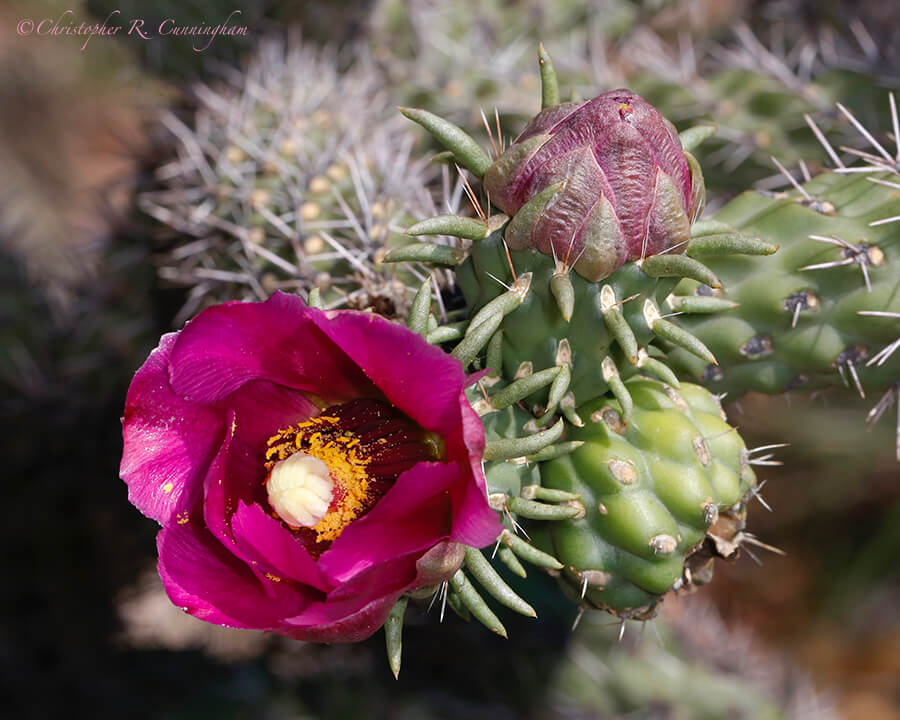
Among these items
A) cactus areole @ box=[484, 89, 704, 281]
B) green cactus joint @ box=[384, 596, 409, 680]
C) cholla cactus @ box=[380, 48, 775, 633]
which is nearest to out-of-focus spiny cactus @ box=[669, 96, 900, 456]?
cholla cactus @ box=[380, 48, 775, 633]

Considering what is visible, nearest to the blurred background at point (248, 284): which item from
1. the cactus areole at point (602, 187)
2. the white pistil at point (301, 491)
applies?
the cactus areole at point (602, 187)

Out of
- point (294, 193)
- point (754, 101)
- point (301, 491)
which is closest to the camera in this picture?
point (301, 491)

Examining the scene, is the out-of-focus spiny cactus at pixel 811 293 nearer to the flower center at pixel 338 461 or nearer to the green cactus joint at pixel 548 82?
the green cactus joint at pixel 548 82

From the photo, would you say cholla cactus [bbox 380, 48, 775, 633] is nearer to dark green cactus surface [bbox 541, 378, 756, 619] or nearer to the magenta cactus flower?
dark green cactus surface [bbox 541, 378, 756, 619]

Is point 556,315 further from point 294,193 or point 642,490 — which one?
point 294,193

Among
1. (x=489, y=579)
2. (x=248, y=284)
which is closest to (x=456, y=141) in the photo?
(x=489, y=579)

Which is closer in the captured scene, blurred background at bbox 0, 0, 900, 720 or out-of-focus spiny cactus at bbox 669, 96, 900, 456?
out-of-focus spiny cactus at bbox 669, 96, 900, 456

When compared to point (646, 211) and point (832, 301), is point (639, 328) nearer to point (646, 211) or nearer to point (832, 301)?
point (646, 211)
